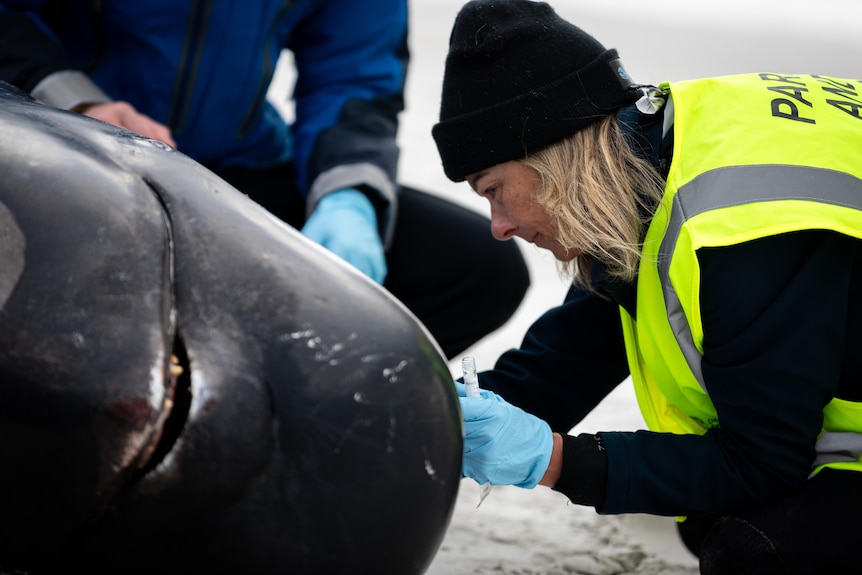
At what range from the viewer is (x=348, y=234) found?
2.19m

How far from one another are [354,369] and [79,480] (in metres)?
0.27

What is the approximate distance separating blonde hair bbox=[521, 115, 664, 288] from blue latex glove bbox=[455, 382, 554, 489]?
0.79 feet

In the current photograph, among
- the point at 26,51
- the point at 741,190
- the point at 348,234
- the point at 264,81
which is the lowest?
the point at 348,234

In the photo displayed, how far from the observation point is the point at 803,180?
1392 millimetres

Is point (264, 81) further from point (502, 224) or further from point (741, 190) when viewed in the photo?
point (741, 190)

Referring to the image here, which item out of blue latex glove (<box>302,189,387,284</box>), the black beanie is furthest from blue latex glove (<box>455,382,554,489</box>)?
blue latex glove (<box>302,189,387,284</box>)

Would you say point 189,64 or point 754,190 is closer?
point 754,190

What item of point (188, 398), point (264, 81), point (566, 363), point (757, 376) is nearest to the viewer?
point (188, 398)

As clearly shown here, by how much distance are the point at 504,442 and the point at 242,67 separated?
1255 mm

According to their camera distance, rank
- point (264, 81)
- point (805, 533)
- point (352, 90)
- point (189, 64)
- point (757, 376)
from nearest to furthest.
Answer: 1. point (757, 376)
2. point (805, 533)
3. point (189, 64)
4. point (264, 81)
5. point (352, 90)

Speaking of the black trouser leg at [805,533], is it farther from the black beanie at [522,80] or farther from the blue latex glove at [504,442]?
the black beanie at [522,80]

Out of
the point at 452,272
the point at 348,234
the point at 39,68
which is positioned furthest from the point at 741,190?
the point at 39,68

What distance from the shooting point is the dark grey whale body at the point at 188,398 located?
1.01m

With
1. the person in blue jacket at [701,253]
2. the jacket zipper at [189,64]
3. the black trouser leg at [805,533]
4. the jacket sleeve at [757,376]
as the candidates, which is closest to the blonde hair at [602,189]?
the person in blue jacket at [701,253]
